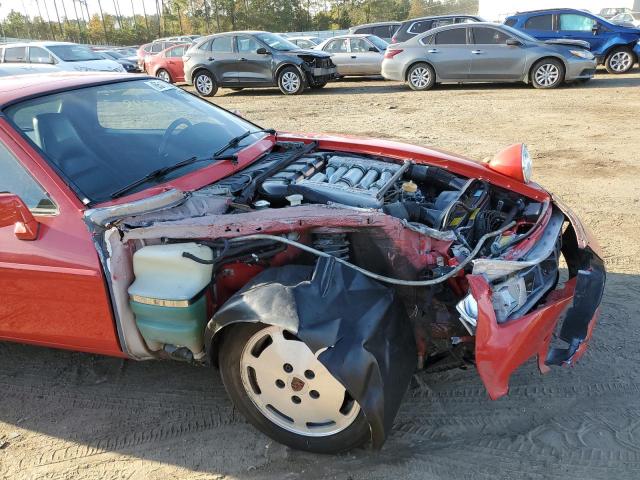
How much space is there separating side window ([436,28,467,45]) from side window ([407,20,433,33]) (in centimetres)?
280

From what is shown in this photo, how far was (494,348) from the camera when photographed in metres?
2.22

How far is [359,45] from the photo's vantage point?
15766 mm

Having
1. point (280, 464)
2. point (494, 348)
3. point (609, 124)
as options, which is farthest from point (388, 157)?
point (609, 124)

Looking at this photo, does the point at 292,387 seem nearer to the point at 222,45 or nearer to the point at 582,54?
the point at 582,54

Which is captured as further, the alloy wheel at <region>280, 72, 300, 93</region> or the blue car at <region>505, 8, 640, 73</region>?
the alloy wheel at <region>280, 72, 300, 93</region>

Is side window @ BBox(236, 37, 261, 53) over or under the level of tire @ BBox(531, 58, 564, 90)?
over

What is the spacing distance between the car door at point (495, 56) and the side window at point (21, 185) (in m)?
11.8

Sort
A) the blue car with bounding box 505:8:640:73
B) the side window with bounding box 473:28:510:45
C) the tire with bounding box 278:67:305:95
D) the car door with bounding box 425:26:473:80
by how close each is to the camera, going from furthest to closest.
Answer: the tire with bounding box 278:67:305:95
the blue car with bounding box 505:8:640:73
the car door with bounding box 425:26:473:80
the side window with bounding box 473:28:510:45

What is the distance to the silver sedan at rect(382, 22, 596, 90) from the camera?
39.5 ft

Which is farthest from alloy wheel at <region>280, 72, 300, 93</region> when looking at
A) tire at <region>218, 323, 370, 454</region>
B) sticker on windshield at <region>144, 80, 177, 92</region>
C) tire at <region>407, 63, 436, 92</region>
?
tire at <region>218, 323, 370, 454</region>

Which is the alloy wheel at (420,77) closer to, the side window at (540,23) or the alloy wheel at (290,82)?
the alloy wheel at (290,82)

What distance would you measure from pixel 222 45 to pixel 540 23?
8377 mm

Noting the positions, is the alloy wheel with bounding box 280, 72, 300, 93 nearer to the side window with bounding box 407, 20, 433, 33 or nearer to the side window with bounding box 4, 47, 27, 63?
the side window with bounding box 407, 20, 433, 33

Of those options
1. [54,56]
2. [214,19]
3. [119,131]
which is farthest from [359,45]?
[214,19]
